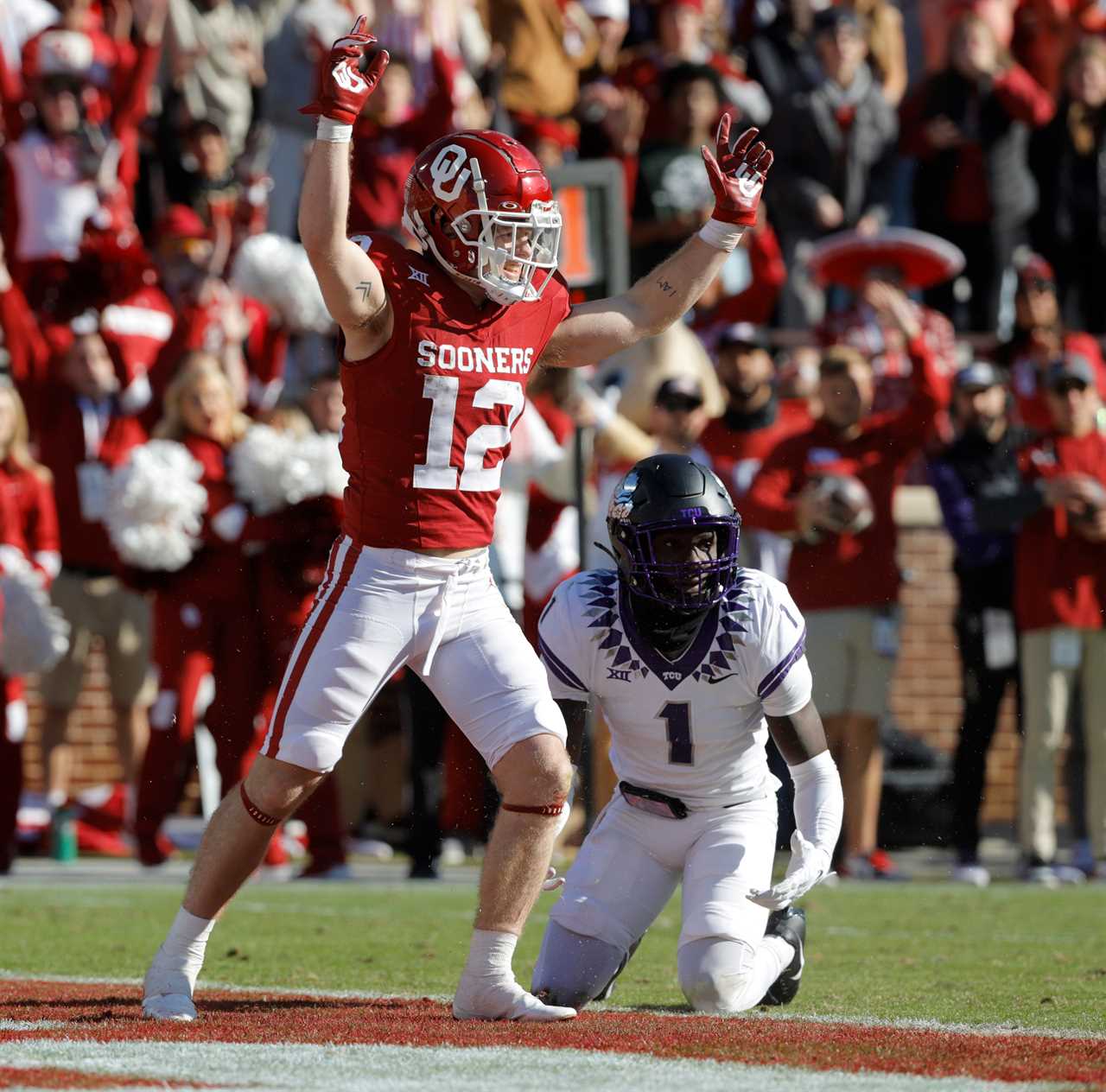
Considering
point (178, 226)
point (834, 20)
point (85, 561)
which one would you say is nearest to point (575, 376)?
point (85, 561)

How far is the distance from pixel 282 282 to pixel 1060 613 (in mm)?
4059

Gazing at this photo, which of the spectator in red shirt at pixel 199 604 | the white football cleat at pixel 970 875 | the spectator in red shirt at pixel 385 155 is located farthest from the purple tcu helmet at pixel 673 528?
the spectator in red shirt at pixel 385 155

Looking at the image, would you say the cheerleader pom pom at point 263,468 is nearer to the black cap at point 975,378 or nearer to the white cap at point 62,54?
the black cap at point 975,378

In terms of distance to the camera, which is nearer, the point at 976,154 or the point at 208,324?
the point at 208,324

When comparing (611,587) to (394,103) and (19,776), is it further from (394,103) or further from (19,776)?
(394,103)

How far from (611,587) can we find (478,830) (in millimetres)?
4213

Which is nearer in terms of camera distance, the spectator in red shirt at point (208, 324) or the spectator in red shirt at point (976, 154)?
the spectator in red shirt at point (208, 324)

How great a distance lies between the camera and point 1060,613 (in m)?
9.34

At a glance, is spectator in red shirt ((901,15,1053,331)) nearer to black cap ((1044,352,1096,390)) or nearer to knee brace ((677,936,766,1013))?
black cap ((1044,352,1096,390))

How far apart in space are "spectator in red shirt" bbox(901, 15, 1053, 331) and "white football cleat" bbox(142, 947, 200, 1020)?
8631 mm

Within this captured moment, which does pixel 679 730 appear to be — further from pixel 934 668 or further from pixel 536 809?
pixel 934 668

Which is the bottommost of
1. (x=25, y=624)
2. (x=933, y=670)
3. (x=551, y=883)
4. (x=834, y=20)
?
(x=551, y=883)

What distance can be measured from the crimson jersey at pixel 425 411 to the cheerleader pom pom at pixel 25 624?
4075 millimetres

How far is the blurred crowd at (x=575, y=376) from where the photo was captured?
9.04 meters
